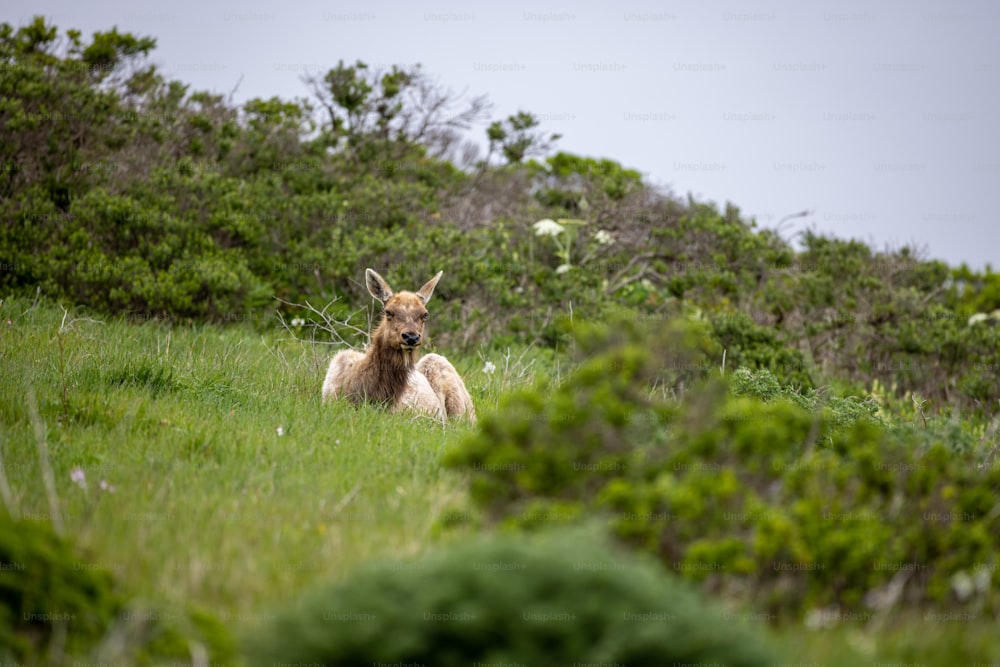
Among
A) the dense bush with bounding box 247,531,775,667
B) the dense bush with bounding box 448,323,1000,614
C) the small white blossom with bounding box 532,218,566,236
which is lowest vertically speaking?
the dense bush with bounding box 247,531,775,667

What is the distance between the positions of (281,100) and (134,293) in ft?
26.7

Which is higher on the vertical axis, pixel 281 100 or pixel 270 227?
pixel 281 100

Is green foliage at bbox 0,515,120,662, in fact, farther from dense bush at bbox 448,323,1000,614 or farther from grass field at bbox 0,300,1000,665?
dense bush at bbox 448,323,1000,614

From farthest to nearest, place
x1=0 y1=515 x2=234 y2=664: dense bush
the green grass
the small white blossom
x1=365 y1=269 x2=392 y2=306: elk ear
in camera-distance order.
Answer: the small white blossom, x1=365 y1=269 x2=392 y2=306: elk ear, the green grass, x1=0 y1=515 x2=234 y2=664: dense bush

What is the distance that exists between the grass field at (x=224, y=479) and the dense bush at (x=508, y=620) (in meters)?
0.54

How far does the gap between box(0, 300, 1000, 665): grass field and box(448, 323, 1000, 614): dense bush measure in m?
0.28

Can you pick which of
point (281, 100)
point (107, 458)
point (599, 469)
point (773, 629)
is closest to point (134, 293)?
point (107, 458)

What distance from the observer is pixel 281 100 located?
A: 61.2 ft

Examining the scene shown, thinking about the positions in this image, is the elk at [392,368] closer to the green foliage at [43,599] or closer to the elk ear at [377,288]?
the elk ear at [377,288]

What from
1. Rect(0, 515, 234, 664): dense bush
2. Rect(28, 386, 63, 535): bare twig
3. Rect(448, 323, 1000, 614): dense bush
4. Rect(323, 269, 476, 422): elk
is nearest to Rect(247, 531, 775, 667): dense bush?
Rect(0, 515, 234, 664): dense bush

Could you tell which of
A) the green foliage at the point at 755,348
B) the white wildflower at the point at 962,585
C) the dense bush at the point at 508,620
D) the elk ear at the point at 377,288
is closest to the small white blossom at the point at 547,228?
the green foliage at the point at 755,348

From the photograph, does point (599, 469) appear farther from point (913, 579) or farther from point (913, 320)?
point (913, 320)

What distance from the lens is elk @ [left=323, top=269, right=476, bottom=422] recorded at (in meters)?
9.13

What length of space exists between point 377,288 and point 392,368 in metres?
1.05
